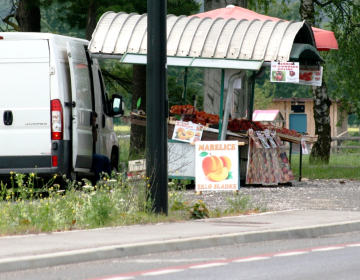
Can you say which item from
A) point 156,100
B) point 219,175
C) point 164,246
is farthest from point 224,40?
point 164,246

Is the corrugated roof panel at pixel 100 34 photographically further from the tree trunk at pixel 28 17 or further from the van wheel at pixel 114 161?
the tree trunk at pixel 28 17

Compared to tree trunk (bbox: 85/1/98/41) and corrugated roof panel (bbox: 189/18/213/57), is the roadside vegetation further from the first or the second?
tree trunk (bbox: 85/1/98/41)

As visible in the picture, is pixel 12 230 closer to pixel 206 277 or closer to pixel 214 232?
pixel 214 232

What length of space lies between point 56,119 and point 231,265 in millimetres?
6071

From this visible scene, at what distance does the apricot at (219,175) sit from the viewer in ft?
43.9

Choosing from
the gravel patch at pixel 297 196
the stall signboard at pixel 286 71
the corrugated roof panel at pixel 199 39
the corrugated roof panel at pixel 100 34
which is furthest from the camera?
the corrugated roof panel at pixel 100 34

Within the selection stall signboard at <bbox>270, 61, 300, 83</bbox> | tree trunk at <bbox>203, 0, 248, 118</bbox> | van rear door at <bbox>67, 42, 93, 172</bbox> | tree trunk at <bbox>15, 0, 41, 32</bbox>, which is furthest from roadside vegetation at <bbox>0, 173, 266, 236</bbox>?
tree trunk at <bbox>15, 0, 41, 32</bbox>

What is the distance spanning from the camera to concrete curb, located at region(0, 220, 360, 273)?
23.4 ft

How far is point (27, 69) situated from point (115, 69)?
15.8 meters

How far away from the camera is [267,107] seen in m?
55.9

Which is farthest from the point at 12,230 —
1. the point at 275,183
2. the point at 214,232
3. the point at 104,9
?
the point at 104,9

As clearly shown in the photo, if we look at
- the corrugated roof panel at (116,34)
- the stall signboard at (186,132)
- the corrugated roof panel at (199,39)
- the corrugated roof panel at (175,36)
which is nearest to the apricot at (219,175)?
the stall signboard at (186,132)

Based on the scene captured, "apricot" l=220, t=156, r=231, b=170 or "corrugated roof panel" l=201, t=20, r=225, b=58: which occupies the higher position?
"corrugated roof panel" l=201, t=20, r=225, b=58

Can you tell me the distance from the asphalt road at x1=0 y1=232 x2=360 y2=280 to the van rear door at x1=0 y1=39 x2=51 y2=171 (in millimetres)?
5092
